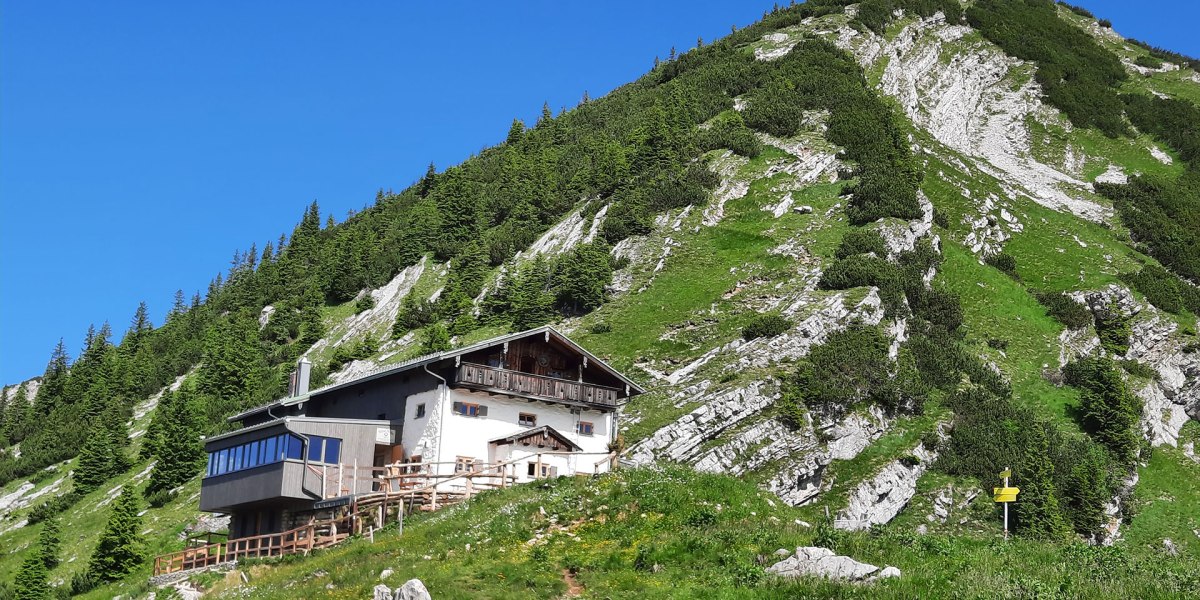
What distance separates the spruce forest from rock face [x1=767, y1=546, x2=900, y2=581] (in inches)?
20.1

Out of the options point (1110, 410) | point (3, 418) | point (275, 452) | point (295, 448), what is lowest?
point (275, 452)

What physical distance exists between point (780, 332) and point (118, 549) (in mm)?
34662

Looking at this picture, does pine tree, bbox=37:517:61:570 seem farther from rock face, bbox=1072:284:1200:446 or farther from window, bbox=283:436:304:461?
rock face, bbox=1072:284:1200:446

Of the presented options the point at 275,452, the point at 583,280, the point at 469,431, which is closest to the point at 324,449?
the point at 275,452

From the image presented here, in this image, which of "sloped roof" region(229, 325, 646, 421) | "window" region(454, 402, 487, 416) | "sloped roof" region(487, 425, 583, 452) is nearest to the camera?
"sloped roof" region(229, 325, 646, 421)

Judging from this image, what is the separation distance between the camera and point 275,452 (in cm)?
4303

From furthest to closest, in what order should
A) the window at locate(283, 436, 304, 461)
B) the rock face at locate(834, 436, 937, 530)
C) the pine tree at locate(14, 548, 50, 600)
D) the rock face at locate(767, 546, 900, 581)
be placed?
the rock face at locate(834, 436, 937, 530) → the pine tree at locate(14, 548, 50, 600) → the window at locate(283, 436, 304, 461) → the rock face at locate(767, 546, 900, 581)

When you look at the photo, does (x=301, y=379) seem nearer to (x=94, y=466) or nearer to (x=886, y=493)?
(x=94, y=466)

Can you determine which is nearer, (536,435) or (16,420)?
(536,435)

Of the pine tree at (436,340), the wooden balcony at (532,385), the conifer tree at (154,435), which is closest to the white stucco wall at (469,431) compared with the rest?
the wooden balcony at (532,385)

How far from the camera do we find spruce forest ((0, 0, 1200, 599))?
30141mm

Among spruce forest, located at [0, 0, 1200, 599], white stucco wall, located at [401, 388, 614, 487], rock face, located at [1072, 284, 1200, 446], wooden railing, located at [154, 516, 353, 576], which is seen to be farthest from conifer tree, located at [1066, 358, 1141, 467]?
wooden railing, located at [154, 516, 353, 576]

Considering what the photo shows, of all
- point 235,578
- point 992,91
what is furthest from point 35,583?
point 992,91

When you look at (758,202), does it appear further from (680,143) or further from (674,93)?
(674,93)
